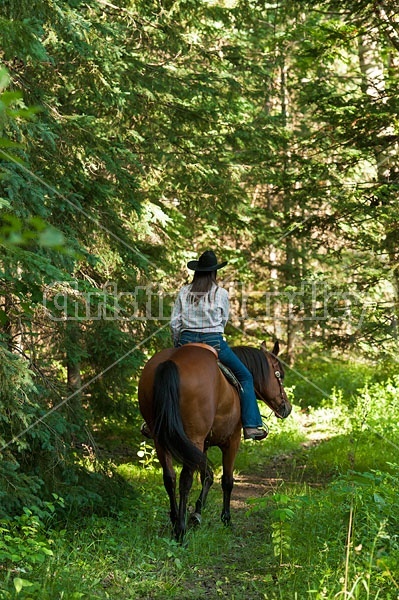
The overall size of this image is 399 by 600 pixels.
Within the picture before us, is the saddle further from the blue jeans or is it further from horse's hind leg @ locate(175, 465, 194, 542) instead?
horse's hind leg @ locate(175, 465, 194, 542)

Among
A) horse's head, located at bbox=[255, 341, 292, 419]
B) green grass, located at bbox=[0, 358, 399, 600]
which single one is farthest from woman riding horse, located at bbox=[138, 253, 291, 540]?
horse's head, located at bbox=[255, 341, 292, 419]

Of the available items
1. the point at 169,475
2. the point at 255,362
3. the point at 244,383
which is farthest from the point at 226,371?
the point at 169,475

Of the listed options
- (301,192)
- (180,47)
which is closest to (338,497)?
(301,192)

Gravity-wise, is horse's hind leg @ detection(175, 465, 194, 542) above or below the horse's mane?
below

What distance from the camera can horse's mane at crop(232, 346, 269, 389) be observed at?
28.5ft

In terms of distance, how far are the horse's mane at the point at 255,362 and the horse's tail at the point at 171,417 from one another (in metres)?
2.05

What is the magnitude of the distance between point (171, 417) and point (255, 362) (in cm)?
235

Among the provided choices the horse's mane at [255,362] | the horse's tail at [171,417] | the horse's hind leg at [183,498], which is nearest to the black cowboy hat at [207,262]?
the horse's tail at [171,417]

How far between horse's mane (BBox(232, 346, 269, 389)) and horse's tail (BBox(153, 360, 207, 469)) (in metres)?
2.05

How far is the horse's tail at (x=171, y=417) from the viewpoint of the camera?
21.9 feet

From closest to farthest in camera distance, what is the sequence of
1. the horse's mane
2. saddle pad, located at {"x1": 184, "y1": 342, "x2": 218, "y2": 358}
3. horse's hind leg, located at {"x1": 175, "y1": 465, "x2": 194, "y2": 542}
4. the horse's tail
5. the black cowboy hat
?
the horse's tail
horse's hind leg, located at {"x1": 175, "y1": 465, "x2": 194, "y2": 542}
saddle pad, located at {"x1": 184, "y1": 342, "x2": 218, "y2": 358}
the black cowboy hat
the horse's mane

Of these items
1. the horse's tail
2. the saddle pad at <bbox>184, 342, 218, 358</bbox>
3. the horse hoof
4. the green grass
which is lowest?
the horse hoof

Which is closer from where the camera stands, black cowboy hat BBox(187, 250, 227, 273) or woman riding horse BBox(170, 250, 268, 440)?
black cowboy hat BBox(187, 250, 227, 273)

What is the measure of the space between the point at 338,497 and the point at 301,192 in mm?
5885
